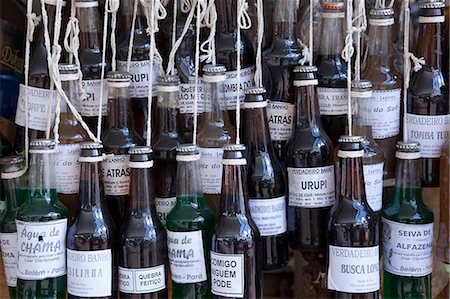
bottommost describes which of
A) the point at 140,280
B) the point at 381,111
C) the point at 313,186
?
the point at 140,280

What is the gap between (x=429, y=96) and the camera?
1.08 meters

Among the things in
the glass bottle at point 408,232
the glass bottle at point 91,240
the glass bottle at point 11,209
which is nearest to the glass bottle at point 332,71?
the glass bottle at point 408,232

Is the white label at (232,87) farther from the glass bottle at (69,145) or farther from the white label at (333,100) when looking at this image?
the glass bottle at (69,145)

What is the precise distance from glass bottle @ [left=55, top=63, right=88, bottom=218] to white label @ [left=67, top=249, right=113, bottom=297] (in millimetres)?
109

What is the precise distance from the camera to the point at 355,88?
1047mm

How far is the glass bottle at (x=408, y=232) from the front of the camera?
104 cm

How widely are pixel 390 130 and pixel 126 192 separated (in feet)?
1.26

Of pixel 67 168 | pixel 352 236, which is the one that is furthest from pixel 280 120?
pixel 67 168

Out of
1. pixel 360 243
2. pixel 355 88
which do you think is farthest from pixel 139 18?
pixel 360 243

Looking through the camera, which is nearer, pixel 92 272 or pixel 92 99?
pixel 92 272

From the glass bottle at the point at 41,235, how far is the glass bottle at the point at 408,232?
44 cm

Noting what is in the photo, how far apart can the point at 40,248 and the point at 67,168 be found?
0.39 feet

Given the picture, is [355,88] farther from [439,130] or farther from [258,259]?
[258,259]

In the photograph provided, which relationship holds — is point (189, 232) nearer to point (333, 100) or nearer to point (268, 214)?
point (268, 214)
